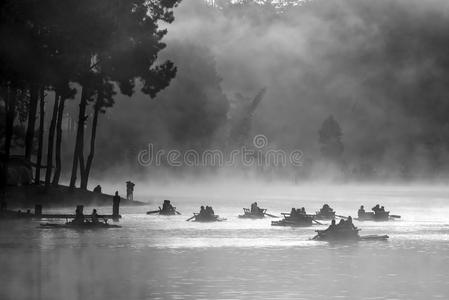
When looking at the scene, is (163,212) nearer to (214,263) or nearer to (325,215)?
(325,215)

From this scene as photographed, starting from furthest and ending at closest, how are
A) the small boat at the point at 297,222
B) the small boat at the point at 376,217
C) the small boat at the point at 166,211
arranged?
the small boat at the point at 166,211, the small boat at the point at 376,217, the small boat at the point at 297,222

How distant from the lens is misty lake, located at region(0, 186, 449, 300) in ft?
132

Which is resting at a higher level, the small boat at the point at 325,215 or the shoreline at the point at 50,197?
the shoreline at the point at 50,197

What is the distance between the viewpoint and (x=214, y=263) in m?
50.2

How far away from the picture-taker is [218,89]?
198m

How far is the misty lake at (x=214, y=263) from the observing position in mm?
40219

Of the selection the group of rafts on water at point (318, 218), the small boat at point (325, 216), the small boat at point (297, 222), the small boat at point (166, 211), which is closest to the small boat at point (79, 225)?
the group of rafts on water at point (318, 218)

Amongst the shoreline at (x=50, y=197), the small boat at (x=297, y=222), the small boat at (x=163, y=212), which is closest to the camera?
the small boat at (x=297, y=222)

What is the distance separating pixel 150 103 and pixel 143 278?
152361mm

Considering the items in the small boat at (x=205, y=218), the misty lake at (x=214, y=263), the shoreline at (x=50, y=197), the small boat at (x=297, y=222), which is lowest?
the misty lake at (x=214, y=263)

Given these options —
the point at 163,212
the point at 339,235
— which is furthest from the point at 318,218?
the point at 339,235

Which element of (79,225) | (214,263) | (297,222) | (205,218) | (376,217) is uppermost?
(376,217)

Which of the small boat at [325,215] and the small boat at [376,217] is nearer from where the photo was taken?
the small boat at [325,215]

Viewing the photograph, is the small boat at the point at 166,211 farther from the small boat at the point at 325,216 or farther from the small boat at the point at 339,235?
the small boat at the point at 339,235
